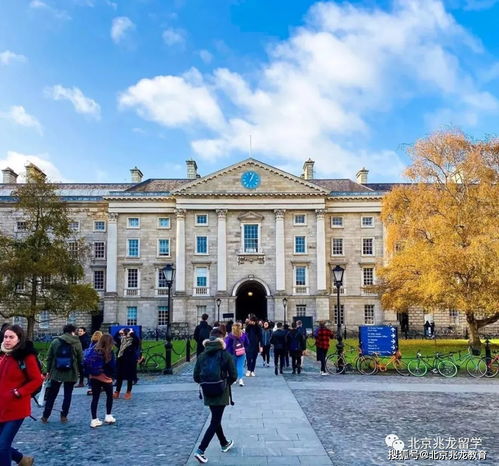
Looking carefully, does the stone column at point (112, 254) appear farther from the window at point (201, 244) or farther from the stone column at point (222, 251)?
the stone column at point (222, 251)

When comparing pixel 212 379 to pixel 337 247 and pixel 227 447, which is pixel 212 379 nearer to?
pixel 227 447

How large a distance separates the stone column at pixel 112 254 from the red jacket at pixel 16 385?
47764 millimetres

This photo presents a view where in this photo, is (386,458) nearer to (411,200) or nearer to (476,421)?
(476,421)

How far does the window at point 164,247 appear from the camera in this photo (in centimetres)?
5431

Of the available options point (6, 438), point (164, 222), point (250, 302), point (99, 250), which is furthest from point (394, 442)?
point (250, 302)

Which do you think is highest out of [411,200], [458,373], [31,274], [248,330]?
[411,200]

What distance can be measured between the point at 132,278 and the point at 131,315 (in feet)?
12.2

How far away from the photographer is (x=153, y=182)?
200 feet

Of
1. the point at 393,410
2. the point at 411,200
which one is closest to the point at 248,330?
the point at 393,410

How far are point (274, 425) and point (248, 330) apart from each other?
30.3ft

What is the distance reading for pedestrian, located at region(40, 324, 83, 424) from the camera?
37.5 feet

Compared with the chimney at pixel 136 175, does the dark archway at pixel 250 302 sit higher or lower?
lower

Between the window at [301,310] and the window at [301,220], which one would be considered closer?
the window at [301,310]

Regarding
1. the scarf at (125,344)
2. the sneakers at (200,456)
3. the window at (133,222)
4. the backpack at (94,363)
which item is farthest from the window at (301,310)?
the sneakers at (200,456)
